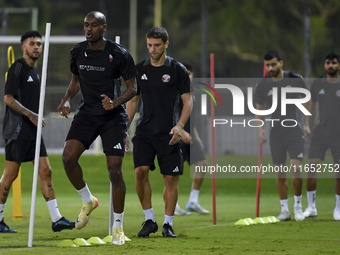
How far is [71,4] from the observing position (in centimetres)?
5194

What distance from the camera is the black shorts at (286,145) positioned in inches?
394

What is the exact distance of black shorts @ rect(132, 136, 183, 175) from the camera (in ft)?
25.8

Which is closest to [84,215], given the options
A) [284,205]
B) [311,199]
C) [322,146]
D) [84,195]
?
[84,195]

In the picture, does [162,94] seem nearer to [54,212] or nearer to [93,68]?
[93,68]

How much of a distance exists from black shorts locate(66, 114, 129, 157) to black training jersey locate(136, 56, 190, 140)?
0.82m

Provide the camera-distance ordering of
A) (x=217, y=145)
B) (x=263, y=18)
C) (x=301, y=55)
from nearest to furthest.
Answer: (x=217, y=145)
(x=301, y=55)
(x=263, y=18)

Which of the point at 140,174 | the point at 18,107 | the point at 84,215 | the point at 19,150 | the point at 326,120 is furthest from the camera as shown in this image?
the point at 326,120

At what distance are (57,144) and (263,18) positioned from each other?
72.8ft

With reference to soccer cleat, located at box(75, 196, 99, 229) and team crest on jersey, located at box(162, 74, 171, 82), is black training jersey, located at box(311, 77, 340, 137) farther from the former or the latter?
soccer cleat, located at box(75, 196, 99, 229)

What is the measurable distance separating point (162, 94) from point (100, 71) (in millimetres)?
1129

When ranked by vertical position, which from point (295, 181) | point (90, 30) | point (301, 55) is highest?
point (301, 55)

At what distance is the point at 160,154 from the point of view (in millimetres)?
7887

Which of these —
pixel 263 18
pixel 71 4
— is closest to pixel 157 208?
pixel 263 18

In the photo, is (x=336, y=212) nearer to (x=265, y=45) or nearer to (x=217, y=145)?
(x=217, y=145)
